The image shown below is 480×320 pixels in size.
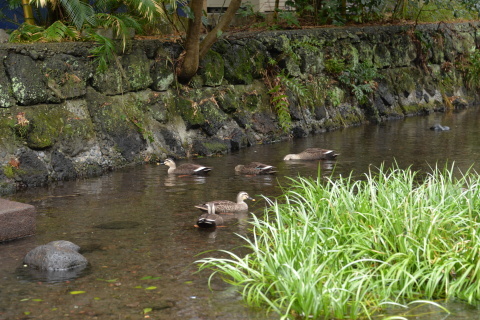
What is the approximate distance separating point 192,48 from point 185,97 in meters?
1.10

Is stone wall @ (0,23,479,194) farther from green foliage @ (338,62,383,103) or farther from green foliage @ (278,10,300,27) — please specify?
green foliage @ (278,10,300,27)

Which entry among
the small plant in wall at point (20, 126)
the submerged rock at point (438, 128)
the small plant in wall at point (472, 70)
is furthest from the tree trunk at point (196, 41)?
the small plant in wall at point (472, 70)

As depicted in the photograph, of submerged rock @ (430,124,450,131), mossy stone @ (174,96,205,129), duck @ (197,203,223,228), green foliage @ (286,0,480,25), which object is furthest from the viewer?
green foliage @ (286,0,480,25)

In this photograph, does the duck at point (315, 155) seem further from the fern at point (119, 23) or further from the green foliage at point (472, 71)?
the green foliage at point (472, 71)

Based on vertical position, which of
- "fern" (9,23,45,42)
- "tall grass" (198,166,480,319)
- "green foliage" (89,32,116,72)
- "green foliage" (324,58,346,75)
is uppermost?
"fern" (9,23,45,42)

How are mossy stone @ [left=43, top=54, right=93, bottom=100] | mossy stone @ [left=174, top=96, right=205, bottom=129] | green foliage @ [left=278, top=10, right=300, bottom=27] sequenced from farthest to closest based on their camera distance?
green foliage @ [left=278, top=10, right=300, bottom=27], mossy stone @ [left=174, top=96, right=205, bottom=129], mossy stone @ [left=43, top=54, right=93, bottom=100]

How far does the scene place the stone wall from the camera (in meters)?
11.9

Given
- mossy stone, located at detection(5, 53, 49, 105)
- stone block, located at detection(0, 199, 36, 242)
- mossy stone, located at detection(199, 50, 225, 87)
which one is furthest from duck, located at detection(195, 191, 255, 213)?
mossy stone, located at detection(199, 50, 225, 87)

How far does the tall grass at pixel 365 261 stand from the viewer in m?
5.46

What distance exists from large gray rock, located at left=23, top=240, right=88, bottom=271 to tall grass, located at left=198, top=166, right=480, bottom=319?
1.29 meters

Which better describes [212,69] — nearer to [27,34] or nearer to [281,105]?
[281,105]

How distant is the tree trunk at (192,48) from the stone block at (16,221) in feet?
20.9

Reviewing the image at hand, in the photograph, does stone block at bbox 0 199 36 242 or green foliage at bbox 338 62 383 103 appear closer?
stone block at bbox 0 199 36 242

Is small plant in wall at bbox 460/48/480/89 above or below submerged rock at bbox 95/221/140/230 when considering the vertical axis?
above
